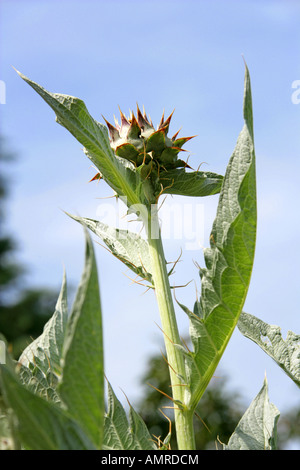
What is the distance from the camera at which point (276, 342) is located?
123 cm

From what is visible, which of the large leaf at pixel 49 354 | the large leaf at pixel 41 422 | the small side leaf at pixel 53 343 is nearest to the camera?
the large leaf at pixel 41 422

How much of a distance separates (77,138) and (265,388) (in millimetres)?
700

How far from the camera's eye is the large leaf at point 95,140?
114 cm

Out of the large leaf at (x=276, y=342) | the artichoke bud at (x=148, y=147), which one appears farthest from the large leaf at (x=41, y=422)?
the artichoke bud at (x=148, y=147)

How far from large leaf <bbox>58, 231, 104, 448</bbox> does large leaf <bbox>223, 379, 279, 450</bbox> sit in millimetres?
470

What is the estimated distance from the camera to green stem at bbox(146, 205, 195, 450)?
3.49 ft

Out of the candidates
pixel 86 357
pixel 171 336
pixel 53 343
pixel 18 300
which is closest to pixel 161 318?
pixel 171 336

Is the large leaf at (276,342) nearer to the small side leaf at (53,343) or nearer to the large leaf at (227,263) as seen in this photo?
the large leaf at (227,263)

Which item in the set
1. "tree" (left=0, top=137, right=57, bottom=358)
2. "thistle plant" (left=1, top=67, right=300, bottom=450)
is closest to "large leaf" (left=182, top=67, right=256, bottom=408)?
"thistle plant" (left=1, top=67, right=300, bottom=450)

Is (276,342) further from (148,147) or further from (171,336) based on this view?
(148,147)

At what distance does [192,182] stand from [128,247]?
0.23 meters

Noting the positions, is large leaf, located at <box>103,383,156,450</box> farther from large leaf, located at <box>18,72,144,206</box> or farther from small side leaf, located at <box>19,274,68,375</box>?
large leaf, located at <box>18,72,144,206</box>
